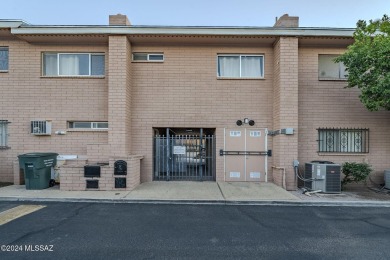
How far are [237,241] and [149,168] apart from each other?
234 inches

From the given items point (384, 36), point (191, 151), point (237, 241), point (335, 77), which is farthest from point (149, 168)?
point (384, 36)

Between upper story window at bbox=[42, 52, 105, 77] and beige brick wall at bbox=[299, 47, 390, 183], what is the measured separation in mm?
8095

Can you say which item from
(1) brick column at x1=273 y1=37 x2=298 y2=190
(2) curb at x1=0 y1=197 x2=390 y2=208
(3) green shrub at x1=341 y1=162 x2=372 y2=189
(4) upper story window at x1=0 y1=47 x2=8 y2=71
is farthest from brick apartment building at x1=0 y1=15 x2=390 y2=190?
(2) curb at x1=0 y1=197 x2=390 y2=208

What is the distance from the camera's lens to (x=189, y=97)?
9898mm

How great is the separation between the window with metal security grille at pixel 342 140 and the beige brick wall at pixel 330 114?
197mm

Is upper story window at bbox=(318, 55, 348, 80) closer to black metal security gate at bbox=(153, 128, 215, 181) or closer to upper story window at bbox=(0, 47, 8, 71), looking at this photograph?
black metal security gate at bbox=(153, 128, 215, 181)

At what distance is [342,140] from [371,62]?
3.23 metres

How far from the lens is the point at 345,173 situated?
8.66 metres

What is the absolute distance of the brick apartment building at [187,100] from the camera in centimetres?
947

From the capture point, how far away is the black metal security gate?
32.7 ft

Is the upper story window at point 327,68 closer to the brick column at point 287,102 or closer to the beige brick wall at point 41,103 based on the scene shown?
the brick column at point 287,102

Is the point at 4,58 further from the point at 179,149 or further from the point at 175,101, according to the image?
the point at 179,149

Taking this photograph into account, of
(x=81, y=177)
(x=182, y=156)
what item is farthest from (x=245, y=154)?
(x=81, y=177)

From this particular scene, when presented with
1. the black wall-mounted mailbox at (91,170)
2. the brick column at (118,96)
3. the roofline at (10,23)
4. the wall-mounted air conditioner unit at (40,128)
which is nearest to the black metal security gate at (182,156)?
the brick column at (118,96)
